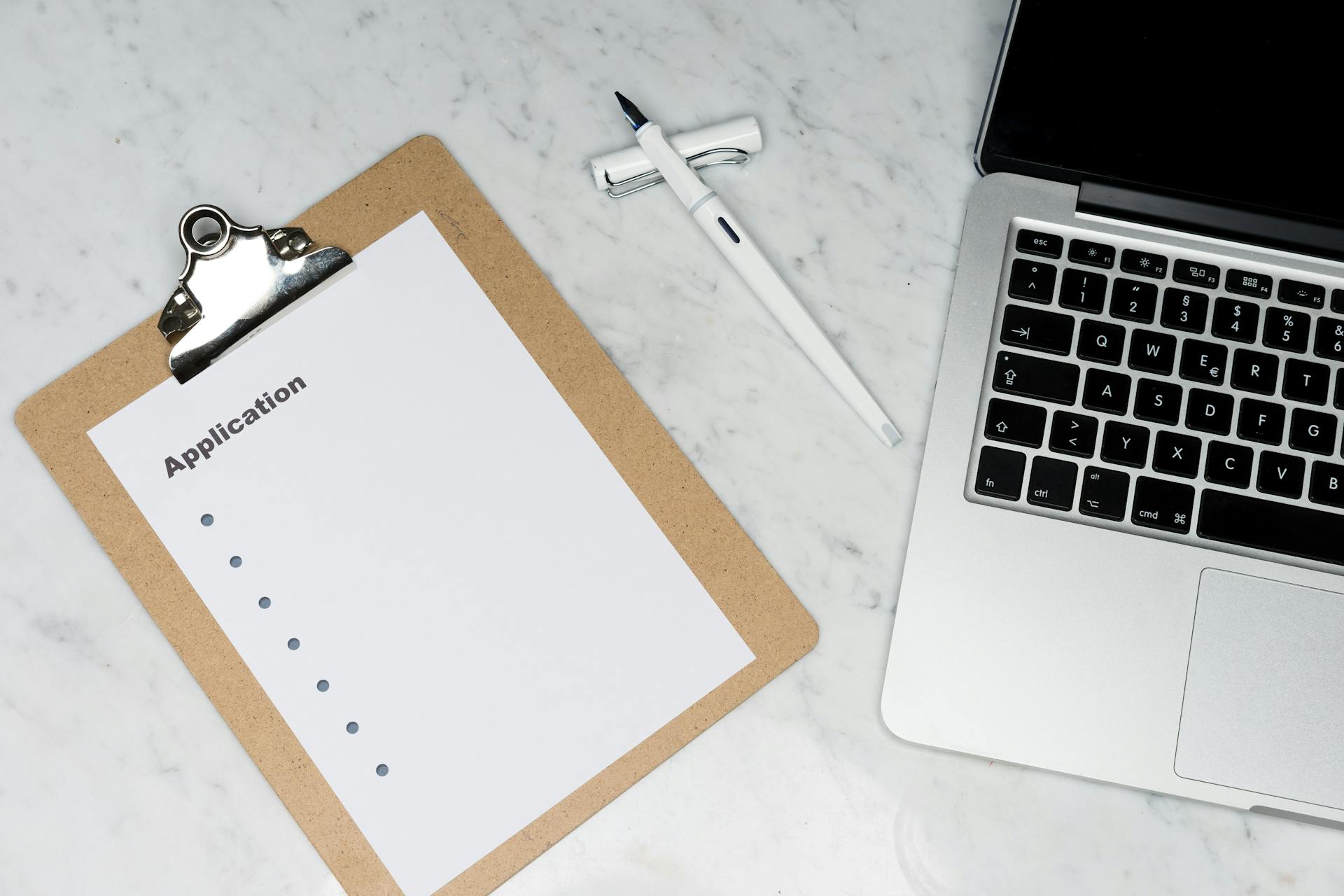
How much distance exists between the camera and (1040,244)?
21.7 inches

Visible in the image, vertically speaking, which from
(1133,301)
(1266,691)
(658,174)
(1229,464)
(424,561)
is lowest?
(1266,691)

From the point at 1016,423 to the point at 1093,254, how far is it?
110 millimetres

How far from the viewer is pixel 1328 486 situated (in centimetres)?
52

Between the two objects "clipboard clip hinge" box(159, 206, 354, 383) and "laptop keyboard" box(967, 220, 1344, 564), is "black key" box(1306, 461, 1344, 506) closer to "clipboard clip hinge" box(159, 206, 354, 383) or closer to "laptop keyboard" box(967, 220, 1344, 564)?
"laptop keyboard" box(967, 220, 1344, 564)

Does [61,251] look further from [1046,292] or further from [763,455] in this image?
[1046,292]

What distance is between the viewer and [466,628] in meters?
0.54

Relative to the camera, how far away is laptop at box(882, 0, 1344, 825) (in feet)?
1.67

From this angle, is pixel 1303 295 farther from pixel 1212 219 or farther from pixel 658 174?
pixel 658 174

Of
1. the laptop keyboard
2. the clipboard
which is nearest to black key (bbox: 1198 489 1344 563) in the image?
the laptop keyboard

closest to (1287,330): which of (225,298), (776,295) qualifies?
(776,295)

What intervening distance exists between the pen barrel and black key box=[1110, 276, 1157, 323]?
143mm

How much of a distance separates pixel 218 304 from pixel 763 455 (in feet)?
1.09

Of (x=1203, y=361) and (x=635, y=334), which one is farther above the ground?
(x=635, y=334)

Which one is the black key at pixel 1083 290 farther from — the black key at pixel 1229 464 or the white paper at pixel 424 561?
the white paper at pixel 424 561
